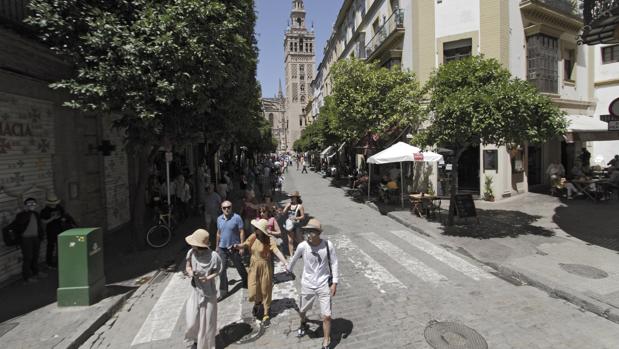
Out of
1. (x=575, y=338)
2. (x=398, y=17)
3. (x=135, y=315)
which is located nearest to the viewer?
(x=575, y=338)

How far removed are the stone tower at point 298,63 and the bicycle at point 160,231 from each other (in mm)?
94602

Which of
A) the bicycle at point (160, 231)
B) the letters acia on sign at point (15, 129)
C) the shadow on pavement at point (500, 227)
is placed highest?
the letters acia on sign at point (15, 129)

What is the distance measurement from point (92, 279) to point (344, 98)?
1321cm

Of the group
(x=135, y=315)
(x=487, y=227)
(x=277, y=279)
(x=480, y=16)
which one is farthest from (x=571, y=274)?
(x=480, y=16)

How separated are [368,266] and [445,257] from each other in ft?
6.61

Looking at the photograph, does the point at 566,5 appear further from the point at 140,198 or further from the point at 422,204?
the point at 140,198

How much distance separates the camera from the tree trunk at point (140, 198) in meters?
8.52

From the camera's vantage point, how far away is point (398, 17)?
62.1 feet

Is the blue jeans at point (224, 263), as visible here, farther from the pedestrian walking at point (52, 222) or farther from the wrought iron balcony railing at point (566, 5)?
the wrought iron balcony railing at point (566, 5)

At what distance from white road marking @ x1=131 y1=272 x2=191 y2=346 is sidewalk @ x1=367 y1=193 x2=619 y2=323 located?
20.3 feet

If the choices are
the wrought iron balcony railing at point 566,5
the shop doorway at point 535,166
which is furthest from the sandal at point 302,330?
the wrought iron balcony railing at point 566,5

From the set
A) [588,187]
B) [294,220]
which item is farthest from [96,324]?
[588,187]

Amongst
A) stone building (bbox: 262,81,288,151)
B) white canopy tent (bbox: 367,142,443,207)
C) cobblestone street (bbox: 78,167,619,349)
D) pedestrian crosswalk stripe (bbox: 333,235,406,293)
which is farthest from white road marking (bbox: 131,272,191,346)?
stone building (bbox: 262,81,288,151)

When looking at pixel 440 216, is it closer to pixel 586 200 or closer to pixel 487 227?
pixel 487 227
